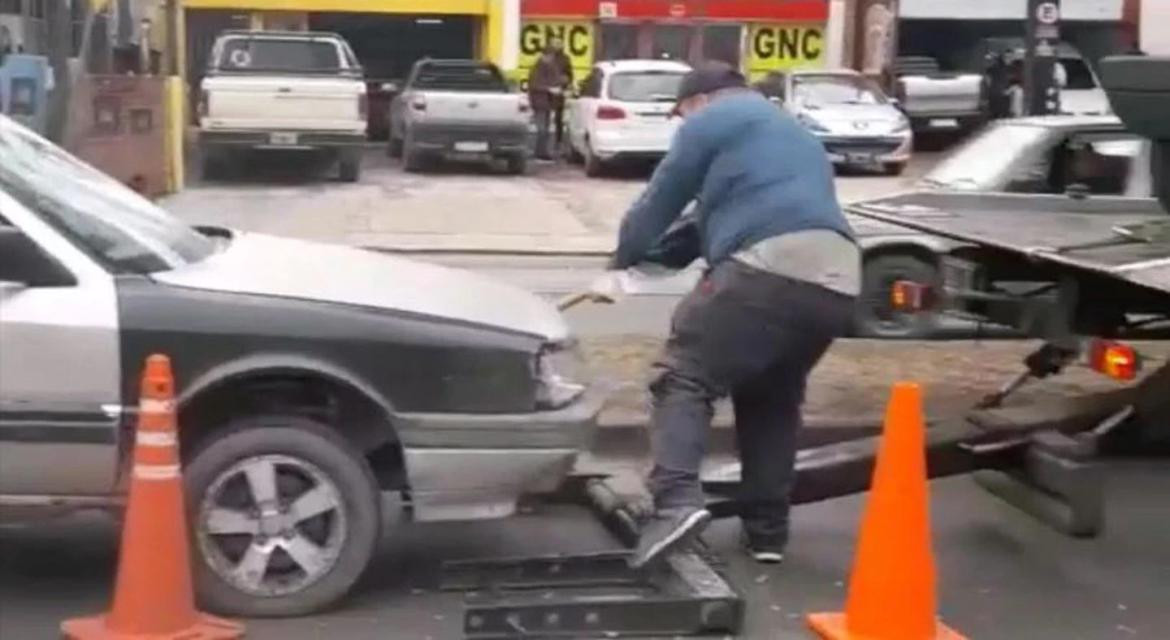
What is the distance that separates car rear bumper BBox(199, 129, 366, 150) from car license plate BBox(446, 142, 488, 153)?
2917 mm

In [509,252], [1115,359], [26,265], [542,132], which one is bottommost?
[542,132]

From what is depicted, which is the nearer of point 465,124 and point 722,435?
point 722,435

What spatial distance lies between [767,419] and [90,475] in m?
2.24

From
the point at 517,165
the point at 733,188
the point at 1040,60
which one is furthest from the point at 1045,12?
the point at 733,188

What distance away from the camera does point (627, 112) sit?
27750 millimetres

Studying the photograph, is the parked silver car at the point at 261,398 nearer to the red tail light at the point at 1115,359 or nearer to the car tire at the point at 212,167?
the red tail light at the point at 1115,359

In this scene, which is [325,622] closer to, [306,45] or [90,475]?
[90,475]

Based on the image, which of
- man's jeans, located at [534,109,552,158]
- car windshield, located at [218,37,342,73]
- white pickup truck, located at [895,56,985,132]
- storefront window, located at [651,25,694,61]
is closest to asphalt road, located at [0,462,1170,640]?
car windshield, located at [218,37,342,73]

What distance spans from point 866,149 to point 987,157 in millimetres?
16560

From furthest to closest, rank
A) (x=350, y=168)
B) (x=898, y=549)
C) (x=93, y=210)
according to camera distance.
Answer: (x=350, y=168), (x=93, y=210), (x=898, y=549)

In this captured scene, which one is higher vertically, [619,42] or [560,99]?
[619,42]

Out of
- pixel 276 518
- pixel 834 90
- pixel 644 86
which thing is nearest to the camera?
pixel 276 518

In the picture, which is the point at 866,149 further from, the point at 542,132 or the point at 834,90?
the point at 542,132

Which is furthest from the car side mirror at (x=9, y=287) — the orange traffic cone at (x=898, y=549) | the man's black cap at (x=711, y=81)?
the orange traffic cone at (x=898, y=549)
